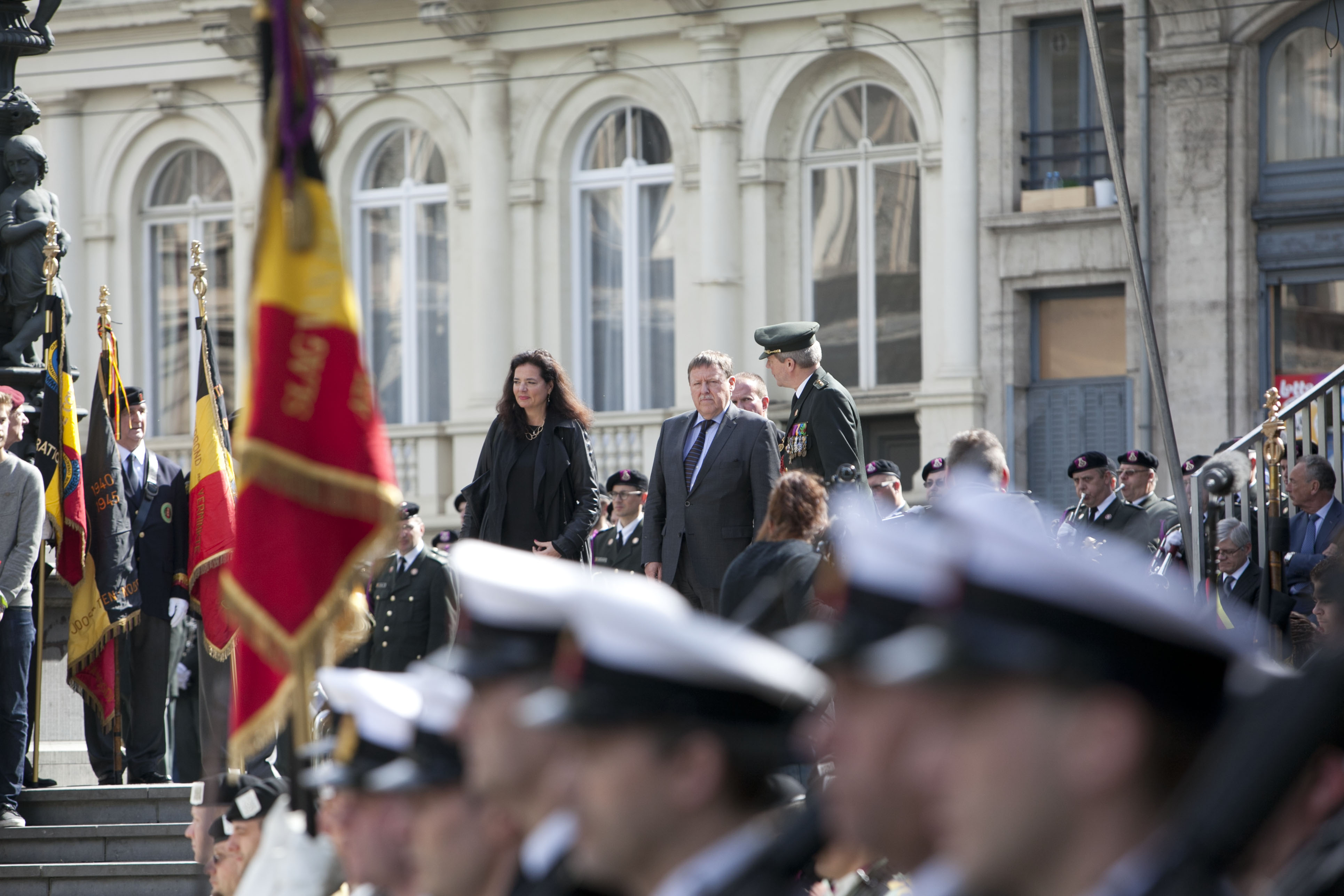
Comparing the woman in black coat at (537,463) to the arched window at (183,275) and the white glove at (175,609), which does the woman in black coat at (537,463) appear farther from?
the arched window at (183,275)

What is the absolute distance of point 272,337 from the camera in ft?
15.5

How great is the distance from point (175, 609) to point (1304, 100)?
12936 mm

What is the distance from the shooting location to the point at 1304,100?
19031 mm

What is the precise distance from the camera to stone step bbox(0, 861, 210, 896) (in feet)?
29.2

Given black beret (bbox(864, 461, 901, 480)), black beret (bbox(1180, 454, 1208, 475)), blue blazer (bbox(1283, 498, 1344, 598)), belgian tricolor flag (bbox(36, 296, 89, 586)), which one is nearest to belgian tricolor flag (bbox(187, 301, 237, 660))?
belgian tricolor flag (bbox(36, 296, 89, 586))

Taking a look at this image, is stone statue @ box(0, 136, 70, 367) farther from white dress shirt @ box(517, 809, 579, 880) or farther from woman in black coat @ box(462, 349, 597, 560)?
white dress shirt @ box(517, 809, 579, 880)

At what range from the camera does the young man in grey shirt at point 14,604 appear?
9.42 metres

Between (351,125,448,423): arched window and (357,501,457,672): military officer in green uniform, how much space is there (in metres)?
12.2

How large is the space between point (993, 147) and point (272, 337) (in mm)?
16199

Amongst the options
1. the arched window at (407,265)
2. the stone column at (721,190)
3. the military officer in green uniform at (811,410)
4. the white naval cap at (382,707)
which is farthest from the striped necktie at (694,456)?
the arched window at (407,265)

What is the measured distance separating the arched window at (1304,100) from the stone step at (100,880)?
13871 mm

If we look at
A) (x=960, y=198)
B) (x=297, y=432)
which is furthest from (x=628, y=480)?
(x=297, y=432)

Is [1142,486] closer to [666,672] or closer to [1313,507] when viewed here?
[1313,507]

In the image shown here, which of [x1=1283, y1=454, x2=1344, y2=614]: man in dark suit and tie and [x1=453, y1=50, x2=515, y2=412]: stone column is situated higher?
[x1=453, y1=50, x2=515, y2=412]: stone column
